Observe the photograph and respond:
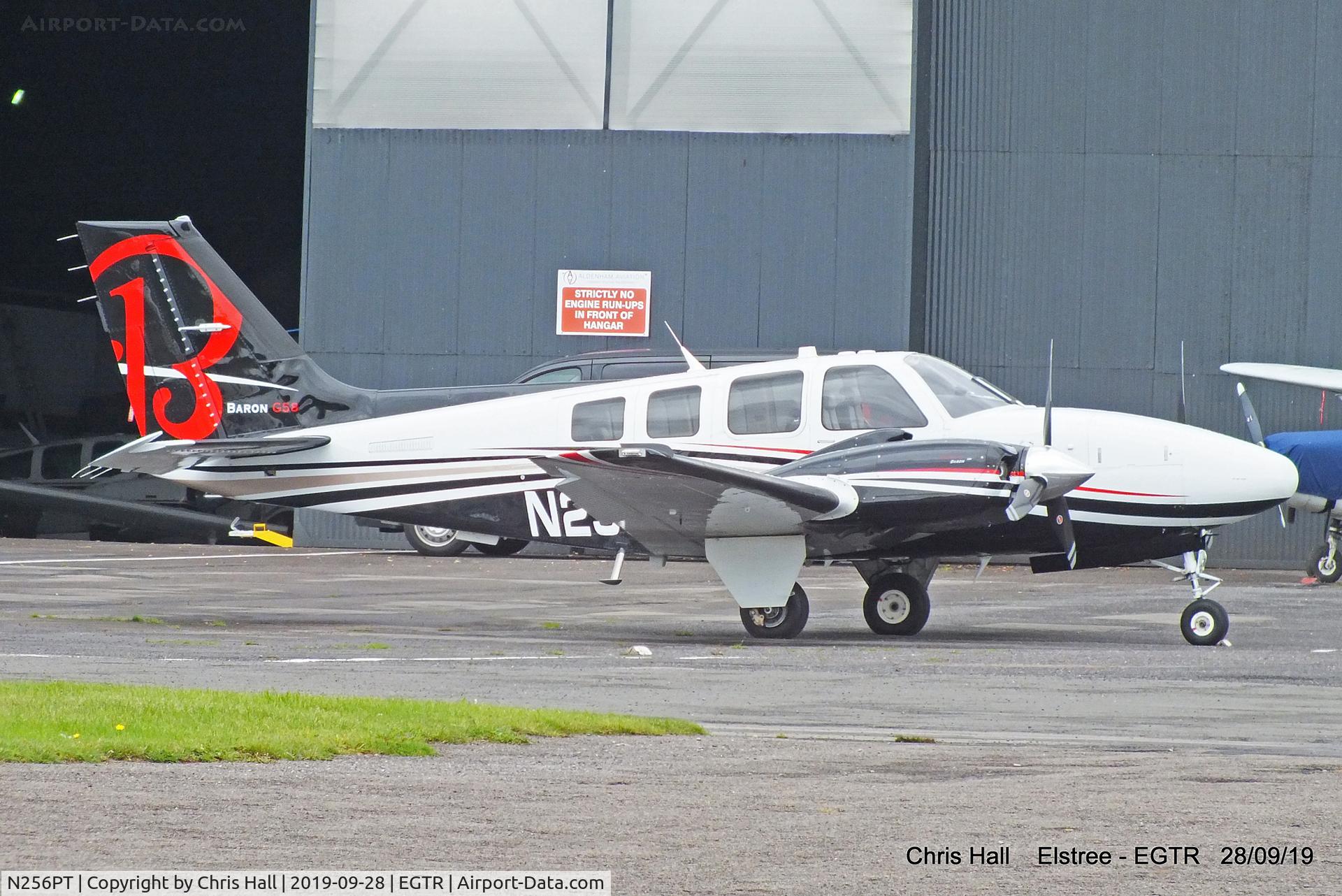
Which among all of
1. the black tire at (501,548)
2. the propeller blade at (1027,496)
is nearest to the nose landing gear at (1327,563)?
the black tire at (501,548)

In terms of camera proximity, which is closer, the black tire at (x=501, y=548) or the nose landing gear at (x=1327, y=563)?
the nose landing gear at (x=1327, y=563)

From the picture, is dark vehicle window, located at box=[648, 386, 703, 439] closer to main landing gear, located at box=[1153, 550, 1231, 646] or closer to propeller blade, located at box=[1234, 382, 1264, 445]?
main landing gear, located at box=[1153, 550, 1231, 646]

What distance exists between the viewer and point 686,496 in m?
13.1

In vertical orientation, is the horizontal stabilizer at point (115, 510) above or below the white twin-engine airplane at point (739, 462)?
below

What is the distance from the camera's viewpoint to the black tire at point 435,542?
80.1 feet

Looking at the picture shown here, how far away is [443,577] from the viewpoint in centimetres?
2066

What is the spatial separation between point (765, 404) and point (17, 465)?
22.7 meters

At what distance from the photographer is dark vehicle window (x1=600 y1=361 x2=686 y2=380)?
22266 mm

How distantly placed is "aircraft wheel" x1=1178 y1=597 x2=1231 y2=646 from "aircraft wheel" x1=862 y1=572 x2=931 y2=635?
85.5 inches

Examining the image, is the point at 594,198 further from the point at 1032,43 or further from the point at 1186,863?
the point at 1186,863

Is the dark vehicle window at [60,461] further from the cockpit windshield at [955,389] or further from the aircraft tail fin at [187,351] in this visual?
the cockpit windshield at [955,389]

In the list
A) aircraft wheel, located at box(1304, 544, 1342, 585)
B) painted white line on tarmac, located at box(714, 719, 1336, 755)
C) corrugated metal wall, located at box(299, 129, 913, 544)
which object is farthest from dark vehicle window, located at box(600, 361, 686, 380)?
painted white line on tarmac, located at box(714, 719, 1336, 755)

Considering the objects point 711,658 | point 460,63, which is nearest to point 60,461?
point 460,63
